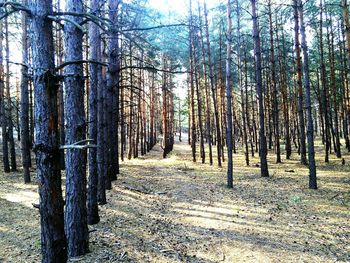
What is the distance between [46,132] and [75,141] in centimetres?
256

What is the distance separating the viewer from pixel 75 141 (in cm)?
586

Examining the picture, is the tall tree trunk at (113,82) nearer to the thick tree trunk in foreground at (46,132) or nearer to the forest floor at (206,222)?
the forest floor at (206,222)

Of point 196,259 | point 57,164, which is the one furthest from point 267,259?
point 57,164

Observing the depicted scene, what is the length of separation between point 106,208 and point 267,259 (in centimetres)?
508

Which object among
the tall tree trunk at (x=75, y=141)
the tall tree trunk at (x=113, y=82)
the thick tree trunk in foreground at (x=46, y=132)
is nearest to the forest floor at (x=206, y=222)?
the tall tree trunk at (x=75, y=141)

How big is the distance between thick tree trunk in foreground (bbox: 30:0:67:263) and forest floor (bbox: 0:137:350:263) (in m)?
2.81

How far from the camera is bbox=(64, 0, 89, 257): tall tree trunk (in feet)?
18.9

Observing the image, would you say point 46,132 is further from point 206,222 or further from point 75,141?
point 206,222

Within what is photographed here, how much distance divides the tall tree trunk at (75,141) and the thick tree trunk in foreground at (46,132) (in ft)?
7.58

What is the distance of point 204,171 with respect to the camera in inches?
687

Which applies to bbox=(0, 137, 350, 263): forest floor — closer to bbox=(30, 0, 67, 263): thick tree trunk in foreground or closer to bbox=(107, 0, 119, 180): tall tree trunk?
bbox=(107, 0, 119, 180): tall tree trunk

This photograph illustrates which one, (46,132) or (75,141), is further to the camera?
(75,141)

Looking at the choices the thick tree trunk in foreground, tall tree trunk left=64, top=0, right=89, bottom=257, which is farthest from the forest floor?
the thick tree trunk in foreground

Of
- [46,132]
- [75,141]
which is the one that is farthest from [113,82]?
[46,132]
